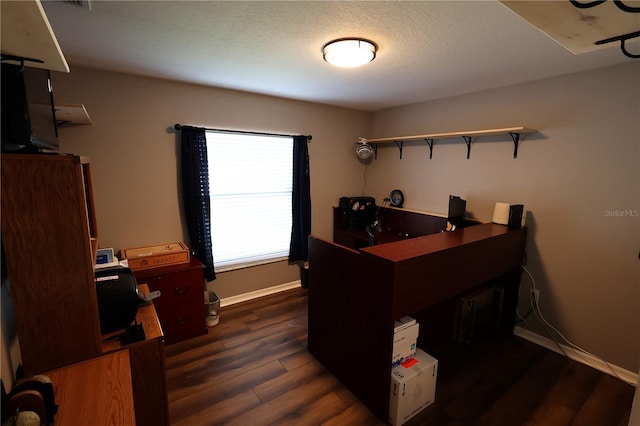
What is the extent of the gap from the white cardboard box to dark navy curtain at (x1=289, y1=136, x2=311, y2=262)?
1990mm

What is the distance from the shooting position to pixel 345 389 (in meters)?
2.06

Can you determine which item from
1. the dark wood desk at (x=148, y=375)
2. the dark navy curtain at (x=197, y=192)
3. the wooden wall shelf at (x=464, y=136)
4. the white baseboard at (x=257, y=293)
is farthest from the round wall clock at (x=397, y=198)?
the dark wood desk at (x=148, y=375)

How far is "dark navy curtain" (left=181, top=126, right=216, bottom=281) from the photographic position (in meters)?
2.75

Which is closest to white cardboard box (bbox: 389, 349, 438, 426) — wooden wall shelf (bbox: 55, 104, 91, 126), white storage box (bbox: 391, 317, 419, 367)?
white storage box (bbox: 391, 317, 419, 367)

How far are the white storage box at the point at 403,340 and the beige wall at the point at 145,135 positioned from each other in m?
2.02

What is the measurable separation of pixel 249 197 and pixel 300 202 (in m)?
0.63

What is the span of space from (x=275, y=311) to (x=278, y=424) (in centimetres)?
140

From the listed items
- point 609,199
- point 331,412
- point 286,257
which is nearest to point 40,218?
point 331,412

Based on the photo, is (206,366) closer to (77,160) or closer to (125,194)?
(125,194)

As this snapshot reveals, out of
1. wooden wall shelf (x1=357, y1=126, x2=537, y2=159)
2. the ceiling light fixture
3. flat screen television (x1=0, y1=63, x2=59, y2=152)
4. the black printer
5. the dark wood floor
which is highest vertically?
the ceiling light fixture

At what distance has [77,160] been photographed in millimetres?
1151

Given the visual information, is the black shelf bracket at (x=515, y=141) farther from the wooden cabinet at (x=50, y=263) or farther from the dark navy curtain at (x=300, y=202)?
the wooden cabinet at (x=50, y=263)

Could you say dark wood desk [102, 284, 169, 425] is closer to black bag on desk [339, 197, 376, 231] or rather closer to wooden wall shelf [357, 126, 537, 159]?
black bag on desk [339, 197, 376, 231]

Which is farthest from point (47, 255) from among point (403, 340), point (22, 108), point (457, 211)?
point (457, 211)
